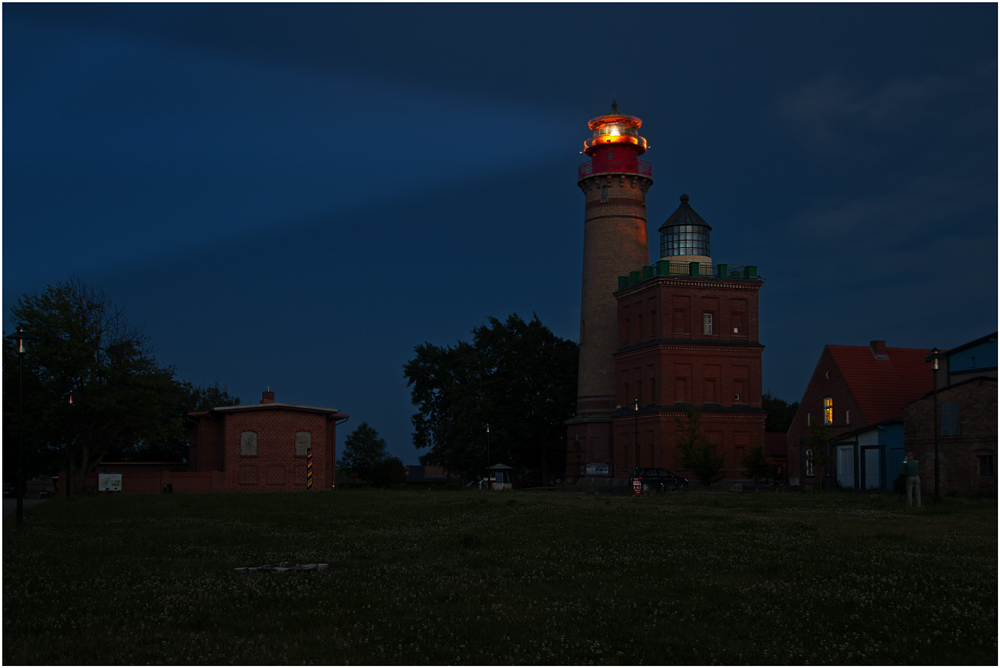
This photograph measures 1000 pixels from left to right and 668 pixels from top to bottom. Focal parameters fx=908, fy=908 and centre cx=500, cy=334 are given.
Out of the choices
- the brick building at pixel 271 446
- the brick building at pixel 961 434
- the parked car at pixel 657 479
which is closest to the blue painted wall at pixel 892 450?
the brick building at pixel 961 434

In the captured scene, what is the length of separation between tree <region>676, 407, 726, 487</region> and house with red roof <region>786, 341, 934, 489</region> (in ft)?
17.9

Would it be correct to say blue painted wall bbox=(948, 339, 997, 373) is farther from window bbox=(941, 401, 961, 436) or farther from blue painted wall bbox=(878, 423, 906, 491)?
window bbox=(941, 401, 961, 436)

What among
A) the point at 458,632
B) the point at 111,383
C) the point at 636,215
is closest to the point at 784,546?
the point at 458,632

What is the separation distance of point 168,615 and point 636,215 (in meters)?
63.9

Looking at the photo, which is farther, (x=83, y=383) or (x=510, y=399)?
(x=510, y=399)

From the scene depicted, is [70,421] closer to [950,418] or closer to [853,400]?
[950,418]

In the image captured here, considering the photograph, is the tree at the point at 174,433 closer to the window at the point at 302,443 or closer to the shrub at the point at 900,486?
the window at the point at 302,443

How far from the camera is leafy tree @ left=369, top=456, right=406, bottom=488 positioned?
63219 mm

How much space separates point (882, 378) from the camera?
57375 mm

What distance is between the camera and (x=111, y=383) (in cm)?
5272

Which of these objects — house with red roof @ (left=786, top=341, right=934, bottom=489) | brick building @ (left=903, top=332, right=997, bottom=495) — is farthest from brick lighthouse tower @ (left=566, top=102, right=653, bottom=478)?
brick building @ (left=903, top=332, right=997, bottom=495)

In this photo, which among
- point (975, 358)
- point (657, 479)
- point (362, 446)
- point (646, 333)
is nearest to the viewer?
point (975, 358)

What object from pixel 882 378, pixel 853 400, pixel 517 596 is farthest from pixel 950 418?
pixel 517 596

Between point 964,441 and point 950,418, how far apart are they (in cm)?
139
